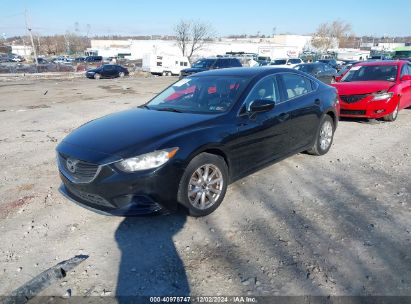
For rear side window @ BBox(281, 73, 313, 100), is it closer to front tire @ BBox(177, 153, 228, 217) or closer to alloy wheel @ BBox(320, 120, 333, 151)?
alloy wheel @ BBox(320, 120, 333, 151)

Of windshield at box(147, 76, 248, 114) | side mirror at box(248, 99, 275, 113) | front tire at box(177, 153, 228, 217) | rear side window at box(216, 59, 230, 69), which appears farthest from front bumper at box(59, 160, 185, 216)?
rear side window at box(216, 59, 230, 69)

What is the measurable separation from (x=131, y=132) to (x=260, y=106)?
159 centimetres

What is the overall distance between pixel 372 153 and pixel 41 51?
124 metres

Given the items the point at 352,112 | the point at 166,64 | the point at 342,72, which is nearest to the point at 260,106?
the point at 352,112

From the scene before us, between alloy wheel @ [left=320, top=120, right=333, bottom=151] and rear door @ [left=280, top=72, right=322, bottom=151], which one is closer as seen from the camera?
rear door @ [left=280, top=72, right=322, bottom=151]

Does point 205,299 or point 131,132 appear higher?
point 131,132

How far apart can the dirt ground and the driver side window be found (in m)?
1.18

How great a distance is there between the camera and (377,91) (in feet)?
26.8

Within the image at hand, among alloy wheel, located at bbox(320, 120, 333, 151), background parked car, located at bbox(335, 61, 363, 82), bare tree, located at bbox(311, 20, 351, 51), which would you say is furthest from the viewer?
bare tree, located at bbox(311, 20, 351, 51)

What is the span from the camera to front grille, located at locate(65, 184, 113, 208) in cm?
343

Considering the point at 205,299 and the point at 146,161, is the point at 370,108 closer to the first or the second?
the point at 146,161

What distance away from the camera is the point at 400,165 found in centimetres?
548

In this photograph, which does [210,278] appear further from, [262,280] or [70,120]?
[70,120]

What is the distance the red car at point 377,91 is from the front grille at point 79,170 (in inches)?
271
